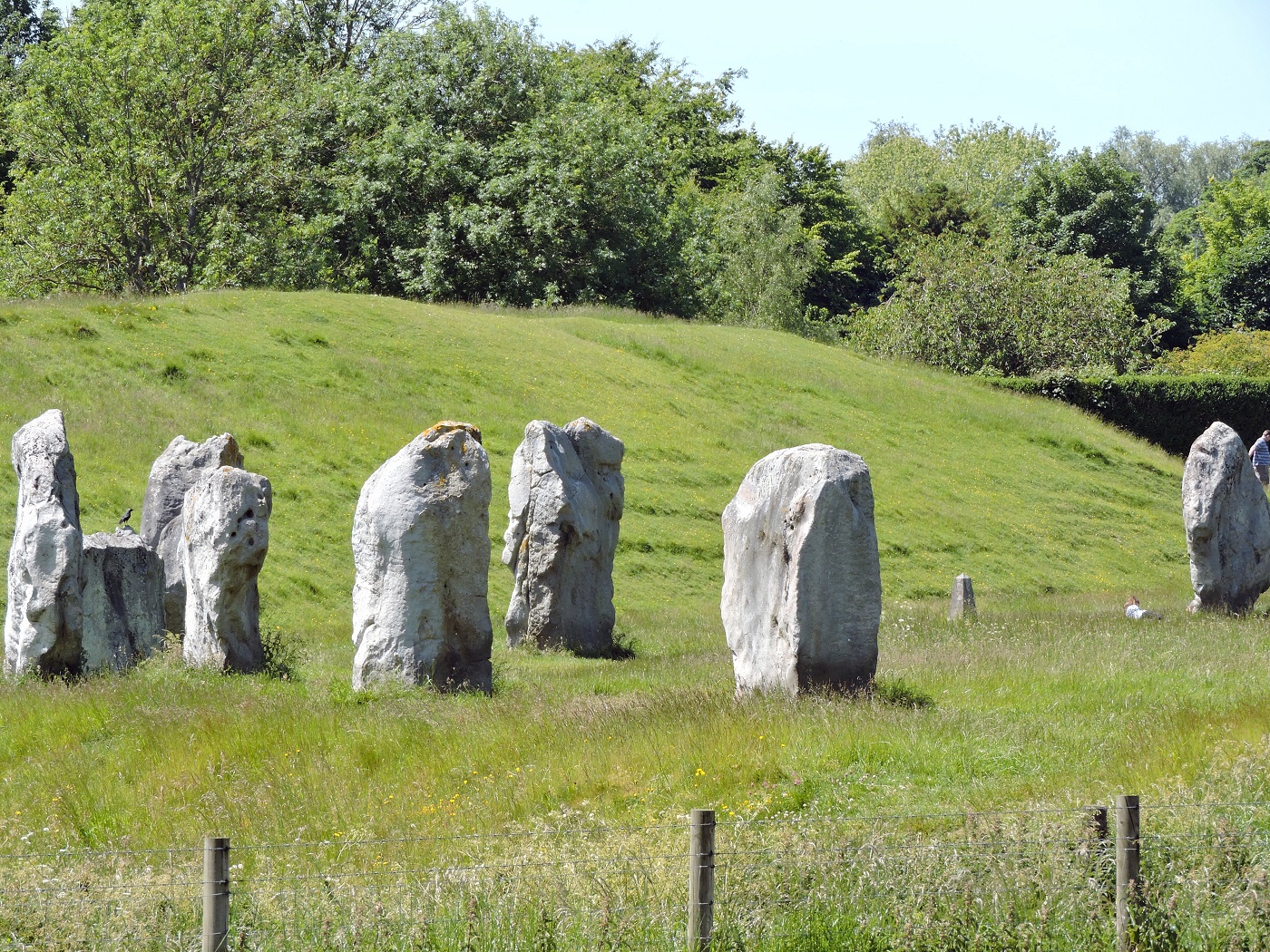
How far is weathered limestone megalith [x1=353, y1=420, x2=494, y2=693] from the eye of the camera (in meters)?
15.3

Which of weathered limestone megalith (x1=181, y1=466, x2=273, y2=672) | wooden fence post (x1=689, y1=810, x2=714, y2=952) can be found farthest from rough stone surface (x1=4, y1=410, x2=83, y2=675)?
wooden fence post (x1=689, y1=810, x2=714, y2=952)

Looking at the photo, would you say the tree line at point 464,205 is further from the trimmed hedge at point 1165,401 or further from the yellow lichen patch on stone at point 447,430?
the yellow lichen patch on stone at point 447,430

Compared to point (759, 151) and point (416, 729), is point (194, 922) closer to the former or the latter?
point (416, 729)

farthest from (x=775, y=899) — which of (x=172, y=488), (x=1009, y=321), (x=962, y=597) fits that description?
(x=1009, y=321)

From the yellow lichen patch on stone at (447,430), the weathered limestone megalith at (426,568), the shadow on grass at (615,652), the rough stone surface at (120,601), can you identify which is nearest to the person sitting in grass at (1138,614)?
the shadow on grass at (615,652)

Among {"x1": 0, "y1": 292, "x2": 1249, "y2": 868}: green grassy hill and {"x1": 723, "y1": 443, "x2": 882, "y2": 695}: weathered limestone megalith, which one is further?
{"x1": 723, "y1": 443, "x2": 882, "y2": 695}: weathered limestone megalith

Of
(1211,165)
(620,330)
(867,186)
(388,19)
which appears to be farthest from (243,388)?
(1211,165)

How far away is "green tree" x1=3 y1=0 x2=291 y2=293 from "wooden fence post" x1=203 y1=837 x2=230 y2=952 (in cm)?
4319

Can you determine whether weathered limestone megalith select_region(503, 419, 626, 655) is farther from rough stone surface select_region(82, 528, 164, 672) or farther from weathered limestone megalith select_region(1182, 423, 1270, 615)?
weathered limestone megalith select_region(1182, 423, 1270, 615)

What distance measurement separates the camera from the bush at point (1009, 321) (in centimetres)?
5753

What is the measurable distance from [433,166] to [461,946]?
152ft

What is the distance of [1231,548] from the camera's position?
22.4m

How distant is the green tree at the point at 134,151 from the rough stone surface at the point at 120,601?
107 ft

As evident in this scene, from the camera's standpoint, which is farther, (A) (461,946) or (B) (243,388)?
(B) (243,388)
